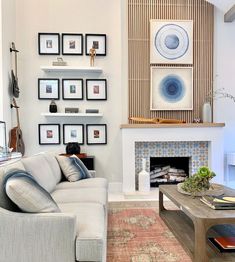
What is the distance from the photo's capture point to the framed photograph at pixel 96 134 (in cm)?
530

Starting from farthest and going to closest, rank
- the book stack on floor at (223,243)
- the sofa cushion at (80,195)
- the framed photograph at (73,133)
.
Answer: the framed photograph at (73,133) < the sofa cushion at (80,195) < the book stack on floor at (223,243)

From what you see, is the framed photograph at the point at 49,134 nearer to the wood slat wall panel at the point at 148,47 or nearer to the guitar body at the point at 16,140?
the guitar body at the point at 16,140

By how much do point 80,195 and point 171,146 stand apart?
2799 millimetres

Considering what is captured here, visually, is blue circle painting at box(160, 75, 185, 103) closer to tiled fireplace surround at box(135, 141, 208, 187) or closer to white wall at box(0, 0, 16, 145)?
tiled fireplace surround at box(135, 141, 208, 187)

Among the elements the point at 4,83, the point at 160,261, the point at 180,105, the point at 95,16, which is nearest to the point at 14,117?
the point at 4,83

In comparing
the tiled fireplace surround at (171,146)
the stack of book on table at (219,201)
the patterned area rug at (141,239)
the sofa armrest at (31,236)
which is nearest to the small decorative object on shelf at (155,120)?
the tiled fireplace surround at (171,146)

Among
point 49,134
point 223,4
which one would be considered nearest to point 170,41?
point 223,4

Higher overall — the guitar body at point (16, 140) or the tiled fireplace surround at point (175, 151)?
the guitar body at point (16, 140)

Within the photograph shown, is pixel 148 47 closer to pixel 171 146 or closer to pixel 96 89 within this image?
pixel 96 89

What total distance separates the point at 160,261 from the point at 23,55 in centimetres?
427

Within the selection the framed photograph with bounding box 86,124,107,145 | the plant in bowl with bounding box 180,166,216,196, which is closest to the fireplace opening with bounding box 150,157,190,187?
the framed photograph with bounding box 86,124,107,145

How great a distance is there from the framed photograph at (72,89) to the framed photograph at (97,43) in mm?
582

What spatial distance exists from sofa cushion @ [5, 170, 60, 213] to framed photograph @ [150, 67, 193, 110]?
3691 millimetres

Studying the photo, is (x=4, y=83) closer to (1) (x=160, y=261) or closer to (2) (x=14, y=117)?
(2) (x=14, y=117)
